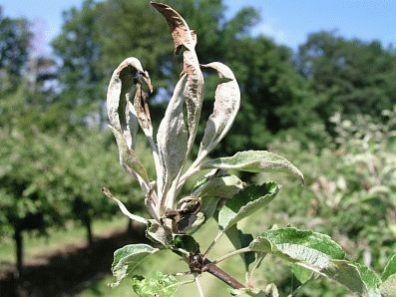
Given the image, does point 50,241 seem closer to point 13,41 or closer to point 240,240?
point 240,240

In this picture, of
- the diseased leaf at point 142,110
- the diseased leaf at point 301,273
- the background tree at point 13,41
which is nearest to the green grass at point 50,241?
the diseased leaf at point 301,273

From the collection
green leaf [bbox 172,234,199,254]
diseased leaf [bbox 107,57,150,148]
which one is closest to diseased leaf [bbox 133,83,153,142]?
diseased leaf [bbox 107,57,150,148]

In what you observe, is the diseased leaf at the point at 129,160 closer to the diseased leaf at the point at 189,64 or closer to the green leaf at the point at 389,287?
the diseased leaf at the point at 189,64

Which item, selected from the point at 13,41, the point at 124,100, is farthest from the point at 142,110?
the point at 13,41

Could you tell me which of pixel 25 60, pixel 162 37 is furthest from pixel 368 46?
pixel 25 60

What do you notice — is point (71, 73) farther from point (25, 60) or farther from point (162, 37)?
point (162, 37)
